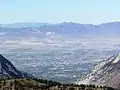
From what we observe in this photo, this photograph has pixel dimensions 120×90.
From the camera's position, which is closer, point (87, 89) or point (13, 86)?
point (13, 86)

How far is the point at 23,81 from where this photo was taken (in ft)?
581

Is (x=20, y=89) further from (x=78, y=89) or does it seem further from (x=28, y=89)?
(x=78, y=89)

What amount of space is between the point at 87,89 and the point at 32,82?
72.1 ft

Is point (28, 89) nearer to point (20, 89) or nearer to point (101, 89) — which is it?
point (20, 89)

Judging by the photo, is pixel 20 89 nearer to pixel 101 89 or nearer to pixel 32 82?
pixel 32 82

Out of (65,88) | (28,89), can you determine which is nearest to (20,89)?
(28,89)

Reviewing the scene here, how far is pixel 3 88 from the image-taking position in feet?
558

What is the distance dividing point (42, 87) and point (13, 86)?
11846 millimetres

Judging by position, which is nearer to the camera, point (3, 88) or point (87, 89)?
point (3, 88)

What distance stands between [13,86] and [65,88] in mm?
21173

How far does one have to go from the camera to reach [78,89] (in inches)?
7057

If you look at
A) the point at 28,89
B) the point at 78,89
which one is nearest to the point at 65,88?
the point at 78,89

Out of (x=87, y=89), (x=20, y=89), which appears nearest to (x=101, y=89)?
(x=87, y=89)

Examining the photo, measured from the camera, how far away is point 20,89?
169125 millimetres
